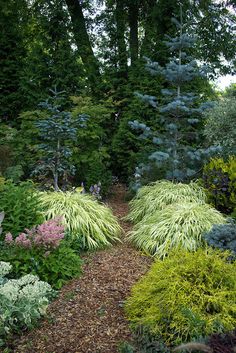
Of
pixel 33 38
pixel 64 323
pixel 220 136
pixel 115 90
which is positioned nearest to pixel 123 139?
pixel 115 90

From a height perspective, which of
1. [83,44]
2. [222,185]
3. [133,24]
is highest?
[133,24]

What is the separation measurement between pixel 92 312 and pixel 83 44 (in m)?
8.24

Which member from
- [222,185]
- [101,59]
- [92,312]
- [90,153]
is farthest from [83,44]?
[92,312]

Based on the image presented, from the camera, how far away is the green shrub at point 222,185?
5.55 meters

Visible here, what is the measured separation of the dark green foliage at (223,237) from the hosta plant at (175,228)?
295mm

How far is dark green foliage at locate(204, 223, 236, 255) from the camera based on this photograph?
13.4 feet

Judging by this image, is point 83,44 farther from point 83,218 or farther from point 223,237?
point 223,237

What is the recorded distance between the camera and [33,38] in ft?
37.6

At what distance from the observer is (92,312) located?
131 inches

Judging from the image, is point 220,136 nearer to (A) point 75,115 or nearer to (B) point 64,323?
(A) point 75,115

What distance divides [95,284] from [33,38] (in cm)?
950

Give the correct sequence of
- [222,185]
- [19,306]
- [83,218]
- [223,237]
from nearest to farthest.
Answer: [19,306] → [223,237] → [83,218] → [222,185]

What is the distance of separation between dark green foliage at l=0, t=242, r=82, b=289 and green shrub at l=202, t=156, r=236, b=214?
2.61 meters

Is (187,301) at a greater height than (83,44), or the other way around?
(83,44)
